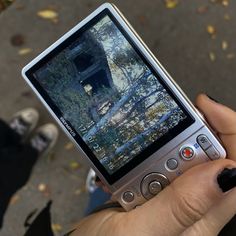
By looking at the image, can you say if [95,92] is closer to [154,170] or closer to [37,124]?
[154,170]

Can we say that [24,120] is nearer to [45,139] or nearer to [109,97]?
[45,139]

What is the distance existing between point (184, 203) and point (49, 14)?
67.5 inches

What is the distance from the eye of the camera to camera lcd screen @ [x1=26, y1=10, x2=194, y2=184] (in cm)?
148

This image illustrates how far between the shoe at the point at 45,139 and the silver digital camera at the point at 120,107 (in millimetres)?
1066

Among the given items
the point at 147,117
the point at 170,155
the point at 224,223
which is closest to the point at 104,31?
the point at 147,117

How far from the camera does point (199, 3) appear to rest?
2.69 metres

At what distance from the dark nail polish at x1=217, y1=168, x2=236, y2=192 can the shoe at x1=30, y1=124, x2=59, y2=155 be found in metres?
1.46

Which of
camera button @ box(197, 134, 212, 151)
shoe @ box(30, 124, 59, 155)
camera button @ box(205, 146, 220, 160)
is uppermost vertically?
shoe @ box(30, 124, 59, 155)

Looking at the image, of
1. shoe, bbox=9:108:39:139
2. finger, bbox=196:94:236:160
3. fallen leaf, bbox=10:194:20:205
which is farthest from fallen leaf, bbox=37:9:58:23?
finger, bbox=196:94:236:160

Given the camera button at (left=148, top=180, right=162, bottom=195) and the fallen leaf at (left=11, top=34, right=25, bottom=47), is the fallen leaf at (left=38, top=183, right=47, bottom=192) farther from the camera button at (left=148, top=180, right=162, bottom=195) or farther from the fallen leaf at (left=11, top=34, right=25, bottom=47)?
the camera button at (left=148, top=180, right=162, bottom=195)

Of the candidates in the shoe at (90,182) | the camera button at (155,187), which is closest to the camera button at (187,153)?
the camera button at (155,187)

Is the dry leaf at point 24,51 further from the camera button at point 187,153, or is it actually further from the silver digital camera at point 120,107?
the camera button at point 187,153

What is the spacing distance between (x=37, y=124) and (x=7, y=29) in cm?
55

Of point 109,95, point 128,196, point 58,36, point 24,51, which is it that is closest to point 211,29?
point 58,36
